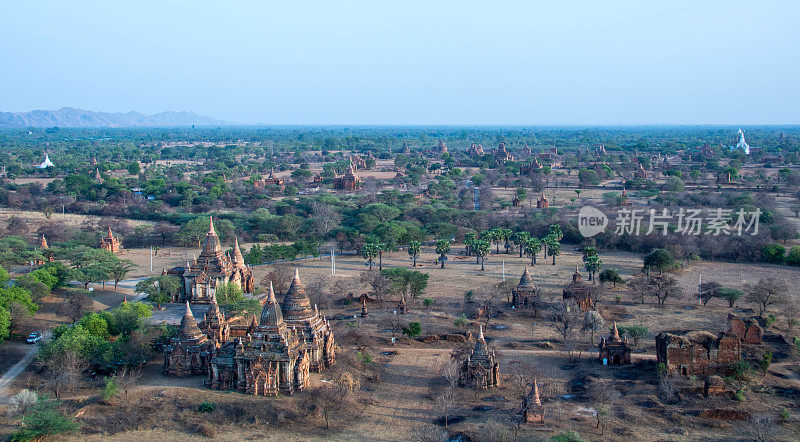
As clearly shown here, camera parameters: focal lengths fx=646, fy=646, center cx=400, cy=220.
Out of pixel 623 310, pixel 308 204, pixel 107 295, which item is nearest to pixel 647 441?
pixel 623 310

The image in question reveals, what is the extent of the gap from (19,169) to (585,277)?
98404mm

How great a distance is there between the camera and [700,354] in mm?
28297

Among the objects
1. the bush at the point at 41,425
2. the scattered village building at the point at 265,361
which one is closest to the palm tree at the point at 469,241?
the scattered village building at the point at 265,361

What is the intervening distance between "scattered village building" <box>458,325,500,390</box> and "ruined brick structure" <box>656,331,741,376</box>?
7488 millimetres

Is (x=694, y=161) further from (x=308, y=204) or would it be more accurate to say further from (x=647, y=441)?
(x=647, y=441)

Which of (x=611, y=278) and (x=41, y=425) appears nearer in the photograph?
(x=41, y=425)

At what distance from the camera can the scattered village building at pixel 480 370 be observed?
27750 millimetres

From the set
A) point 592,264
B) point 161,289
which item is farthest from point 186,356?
point 592,264

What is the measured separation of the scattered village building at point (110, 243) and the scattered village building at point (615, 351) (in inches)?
1626

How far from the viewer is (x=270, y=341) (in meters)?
27.6

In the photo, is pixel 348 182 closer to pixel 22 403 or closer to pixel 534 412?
pixel 22 403

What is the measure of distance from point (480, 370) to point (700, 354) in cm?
973

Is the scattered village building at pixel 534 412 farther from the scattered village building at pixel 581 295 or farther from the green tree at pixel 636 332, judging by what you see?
the scattered village building at pixel 581 295

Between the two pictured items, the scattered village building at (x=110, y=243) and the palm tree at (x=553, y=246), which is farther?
the scattered village building at (x=110, y=243)
